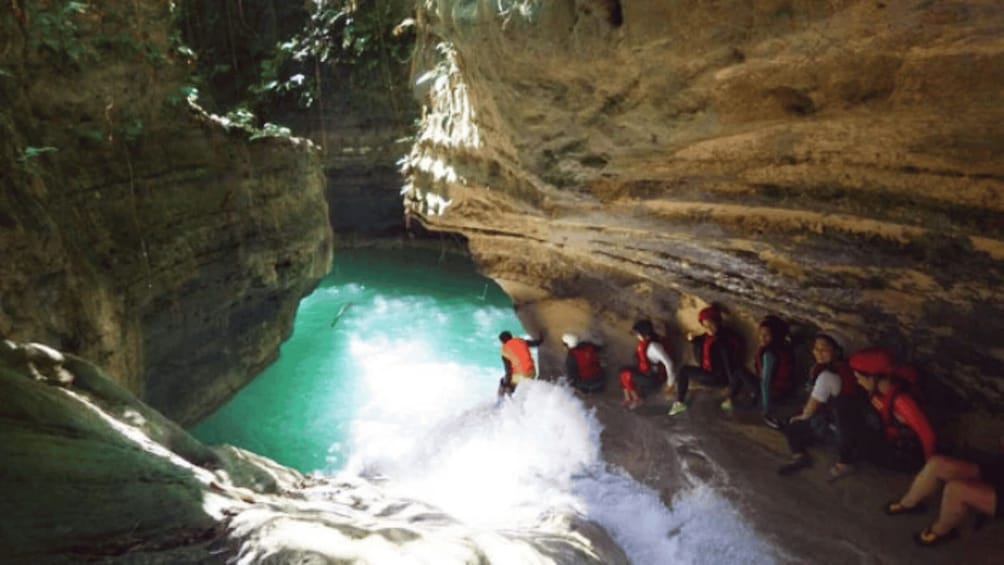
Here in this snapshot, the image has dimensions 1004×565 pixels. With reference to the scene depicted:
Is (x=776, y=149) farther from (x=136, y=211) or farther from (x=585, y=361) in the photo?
(x=136, y=211)

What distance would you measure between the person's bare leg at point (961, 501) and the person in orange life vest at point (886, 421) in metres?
0.30

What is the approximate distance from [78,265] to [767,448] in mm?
6565

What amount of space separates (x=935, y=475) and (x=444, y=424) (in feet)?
19.5

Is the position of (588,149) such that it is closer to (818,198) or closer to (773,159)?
(773,159)

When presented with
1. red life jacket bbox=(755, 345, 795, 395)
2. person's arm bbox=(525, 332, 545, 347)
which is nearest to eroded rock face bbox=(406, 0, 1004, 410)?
red life jacket bbox=(755, 345, 795, 395)

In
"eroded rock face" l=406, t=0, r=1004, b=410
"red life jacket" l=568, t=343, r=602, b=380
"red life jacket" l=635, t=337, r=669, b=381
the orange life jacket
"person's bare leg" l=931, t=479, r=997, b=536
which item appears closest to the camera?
"eroded rock face" l=406, t=0, r=1004, b=410

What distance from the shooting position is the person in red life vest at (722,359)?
589cm

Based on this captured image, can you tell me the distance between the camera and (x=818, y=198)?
14.0 feet

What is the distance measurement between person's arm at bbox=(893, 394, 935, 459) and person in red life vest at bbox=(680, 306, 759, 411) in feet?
4.90

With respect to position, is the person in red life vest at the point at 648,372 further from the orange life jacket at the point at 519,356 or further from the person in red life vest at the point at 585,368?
the orange life jacket at the point at 519,356

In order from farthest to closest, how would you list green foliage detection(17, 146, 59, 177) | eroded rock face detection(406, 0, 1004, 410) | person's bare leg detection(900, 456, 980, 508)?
green foliage detection(17, 146, 59, 177) → person's bare leg detection(900, 456, 980, 508) → eroded rock face detection(406, 0, 1004, 410)

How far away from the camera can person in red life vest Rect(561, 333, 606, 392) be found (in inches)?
288

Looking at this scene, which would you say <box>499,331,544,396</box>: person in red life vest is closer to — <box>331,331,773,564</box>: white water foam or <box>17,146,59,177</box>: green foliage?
<box>331,331,773,564</box>: white water foam

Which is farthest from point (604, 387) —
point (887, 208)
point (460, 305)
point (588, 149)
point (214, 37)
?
point (214, 37)
